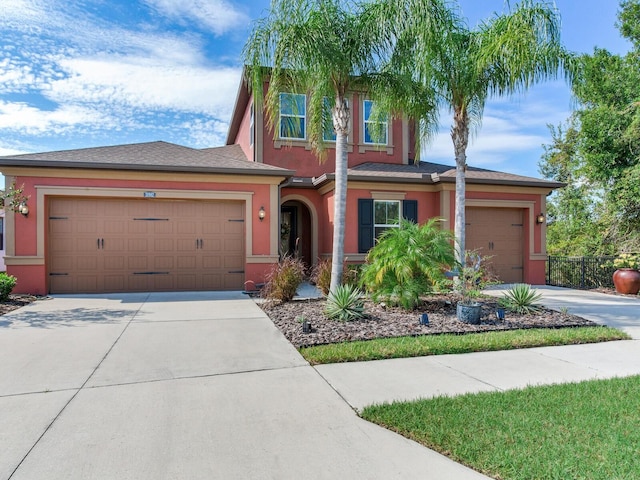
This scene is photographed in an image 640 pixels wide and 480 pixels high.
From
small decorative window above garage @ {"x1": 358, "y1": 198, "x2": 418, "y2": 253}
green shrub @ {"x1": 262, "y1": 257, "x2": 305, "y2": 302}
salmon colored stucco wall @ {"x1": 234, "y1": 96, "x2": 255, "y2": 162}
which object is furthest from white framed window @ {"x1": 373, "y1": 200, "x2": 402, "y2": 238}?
salmon colored stucco wall @ {"x1": 234, "y1": 96, "x2": 255, "y2": 162}

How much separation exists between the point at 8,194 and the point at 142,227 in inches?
118

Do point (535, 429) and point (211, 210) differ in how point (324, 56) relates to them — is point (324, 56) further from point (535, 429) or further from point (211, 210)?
point (535, 429)

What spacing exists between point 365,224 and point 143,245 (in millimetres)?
6422

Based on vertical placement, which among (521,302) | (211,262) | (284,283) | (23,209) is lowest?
(521,302)

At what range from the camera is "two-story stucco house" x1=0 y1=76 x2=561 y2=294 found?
10.2m

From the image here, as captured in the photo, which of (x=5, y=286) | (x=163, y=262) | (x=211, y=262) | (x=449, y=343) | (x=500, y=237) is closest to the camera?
(x=449, y=343)

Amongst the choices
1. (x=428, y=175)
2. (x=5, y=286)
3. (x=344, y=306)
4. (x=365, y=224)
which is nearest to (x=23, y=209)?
(x=5, y=286)

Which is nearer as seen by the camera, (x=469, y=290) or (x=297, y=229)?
(x=469, y=290)

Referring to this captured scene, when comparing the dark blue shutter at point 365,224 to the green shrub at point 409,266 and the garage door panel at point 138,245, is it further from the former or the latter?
the garage door panel at point 138,245

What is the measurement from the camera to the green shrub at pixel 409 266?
7.66 meters

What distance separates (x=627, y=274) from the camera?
38.1 ft

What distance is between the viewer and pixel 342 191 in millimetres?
8180

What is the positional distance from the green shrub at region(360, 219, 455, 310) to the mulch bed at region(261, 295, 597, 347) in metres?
0.40

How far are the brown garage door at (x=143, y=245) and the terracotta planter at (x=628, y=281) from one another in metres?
11.1
